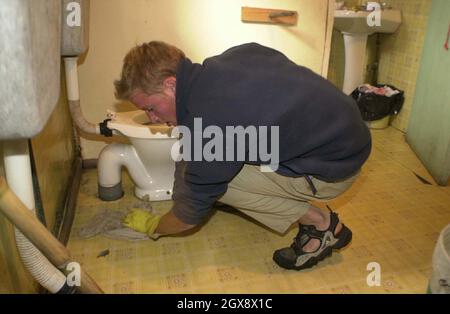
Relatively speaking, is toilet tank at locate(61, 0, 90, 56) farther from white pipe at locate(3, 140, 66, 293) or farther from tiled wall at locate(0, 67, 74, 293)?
white pipe at locate(3, 140, 66, 293)

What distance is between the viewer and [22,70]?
55 centimetres

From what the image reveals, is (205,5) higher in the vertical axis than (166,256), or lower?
higher

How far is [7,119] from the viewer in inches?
22.2

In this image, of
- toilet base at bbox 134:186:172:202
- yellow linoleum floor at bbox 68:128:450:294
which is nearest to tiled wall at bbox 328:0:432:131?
yellow linoleum floor at bbox 68:128:450:294

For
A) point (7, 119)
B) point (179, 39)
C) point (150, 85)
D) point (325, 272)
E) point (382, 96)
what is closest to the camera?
point (7, 119)

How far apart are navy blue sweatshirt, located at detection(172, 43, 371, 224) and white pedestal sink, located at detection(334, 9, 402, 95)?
1479mm

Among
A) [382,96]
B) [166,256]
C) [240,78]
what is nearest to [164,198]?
[166,256]

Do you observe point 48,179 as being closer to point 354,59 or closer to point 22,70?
point 22,70

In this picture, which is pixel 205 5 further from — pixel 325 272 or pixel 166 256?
pixel 325 272

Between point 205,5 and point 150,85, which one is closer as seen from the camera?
point 150,85

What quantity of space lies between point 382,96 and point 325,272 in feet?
5.24

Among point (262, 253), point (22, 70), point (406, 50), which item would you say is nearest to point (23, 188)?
point (22, 70)

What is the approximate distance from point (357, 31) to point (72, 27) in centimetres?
182
